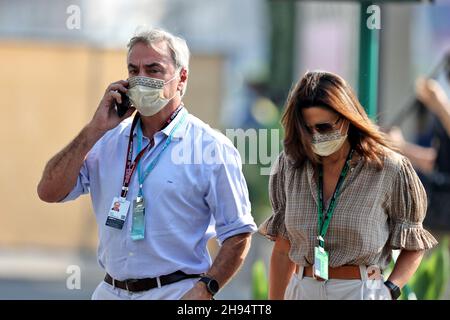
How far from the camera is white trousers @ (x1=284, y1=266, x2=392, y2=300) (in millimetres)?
4516

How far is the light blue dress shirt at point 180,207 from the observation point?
466cm

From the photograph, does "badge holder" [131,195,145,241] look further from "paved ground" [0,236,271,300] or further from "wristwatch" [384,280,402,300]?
"paved ground" [0,236,271,300]

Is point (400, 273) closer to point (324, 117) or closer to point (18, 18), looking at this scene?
point (324, 117)

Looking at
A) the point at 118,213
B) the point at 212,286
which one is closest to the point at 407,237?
the point at 212,286

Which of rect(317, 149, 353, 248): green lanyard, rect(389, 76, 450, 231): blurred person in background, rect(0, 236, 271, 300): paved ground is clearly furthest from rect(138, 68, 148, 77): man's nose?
rect(0, 236, 271, 300): paved ground

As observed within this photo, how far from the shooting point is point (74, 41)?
15.5 m

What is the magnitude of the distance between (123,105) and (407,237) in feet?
4.27

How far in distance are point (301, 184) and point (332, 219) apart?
0.80 feet

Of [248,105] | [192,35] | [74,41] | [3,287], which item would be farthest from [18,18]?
[3,287]

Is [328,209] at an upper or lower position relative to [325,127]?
lower

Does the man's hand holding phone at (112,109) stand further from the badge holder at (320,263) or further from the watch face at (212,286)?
the badge holder at (320,263)

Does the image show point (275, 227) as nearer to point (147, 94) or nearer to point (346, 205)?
point (346, 205)

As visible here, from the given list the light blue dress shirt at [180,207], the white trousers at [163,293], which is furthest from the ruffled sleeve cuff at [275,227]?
the white trousers at [163,293]

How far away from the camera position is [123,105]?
4.87 metres
